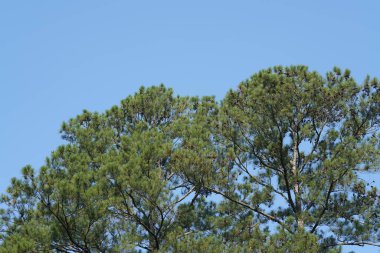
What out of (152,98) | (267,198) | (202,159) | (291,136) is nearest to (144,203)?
(202,159)

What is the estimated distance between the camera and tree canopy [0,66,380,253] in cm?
1062

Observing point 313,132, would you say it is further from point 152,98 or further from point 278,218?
point 152,98

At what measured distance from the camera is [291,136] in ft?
39.9

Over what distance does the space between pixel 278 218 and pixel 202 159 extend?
219cm

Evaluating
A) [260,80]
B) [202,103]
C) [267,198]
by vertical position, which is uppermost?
[202,103]

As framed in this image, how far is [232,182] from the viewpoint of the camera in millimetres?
11930

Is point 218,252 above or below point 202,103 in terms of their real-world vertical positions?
below

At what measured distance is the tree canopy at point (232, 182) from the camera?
10625 millimetres

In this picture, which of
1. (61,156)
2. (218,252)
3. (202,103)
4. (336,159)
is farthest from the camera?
(202,103)

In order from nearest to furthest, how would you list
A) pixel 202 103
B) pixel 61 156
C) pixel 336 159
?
pixel 336 159
pixel 61 156
pixel 202 103

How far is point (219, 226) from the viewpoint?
11.9 m

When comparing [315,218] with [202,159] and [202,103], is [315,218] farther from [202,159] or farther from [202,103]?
[202,103]

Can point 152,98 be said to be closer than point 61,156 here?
No

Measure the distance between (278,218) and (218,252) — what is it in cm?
237
